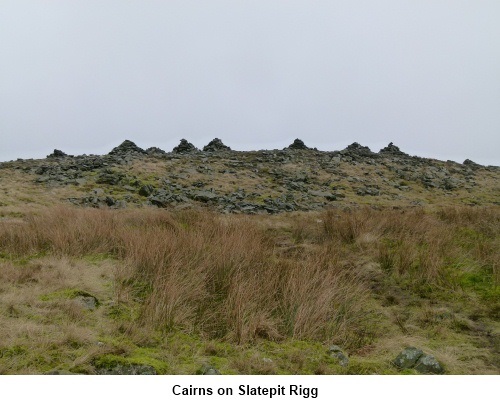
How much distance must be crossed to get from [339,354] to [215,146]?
34192 mm

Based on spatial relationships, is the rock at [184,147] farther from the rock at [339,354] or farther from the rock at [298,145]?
the rock at [339,354]

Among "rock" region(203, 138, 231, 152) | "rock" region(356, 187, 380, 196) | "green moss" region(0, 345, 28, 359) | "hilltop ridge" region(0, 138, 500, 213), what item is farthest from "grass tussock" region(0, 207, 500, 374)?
"rock" region(203, 138, 231, 152)

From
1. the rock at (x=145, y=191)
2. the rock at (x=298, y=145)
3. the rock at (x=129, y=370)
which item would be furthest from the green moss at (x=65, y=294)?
the rock at (x=298, y=145)

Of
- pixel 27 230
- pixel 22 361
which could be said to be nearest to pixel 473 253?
pixel 22 361

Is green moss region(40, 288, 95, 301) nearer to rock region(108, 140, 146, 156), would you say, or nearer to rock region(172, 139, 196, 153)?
rock region(108, 140, 146, 156)

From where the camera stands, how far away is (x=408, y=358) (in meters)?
3.86

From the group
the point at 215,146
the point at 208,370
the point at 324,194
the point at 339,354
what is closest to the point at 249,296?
the point at 339,354

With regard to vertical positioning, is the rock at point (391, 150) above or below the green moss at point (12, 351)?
above

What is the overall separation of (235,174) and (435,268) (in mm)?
19644

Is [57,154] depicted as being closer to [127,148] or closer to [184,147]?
[127,148]

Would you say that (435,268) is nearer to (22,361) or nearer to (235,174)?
(22,361)

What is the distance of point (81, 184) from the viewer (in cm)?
2012

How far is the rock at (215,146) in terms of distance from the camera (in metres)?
36.6
